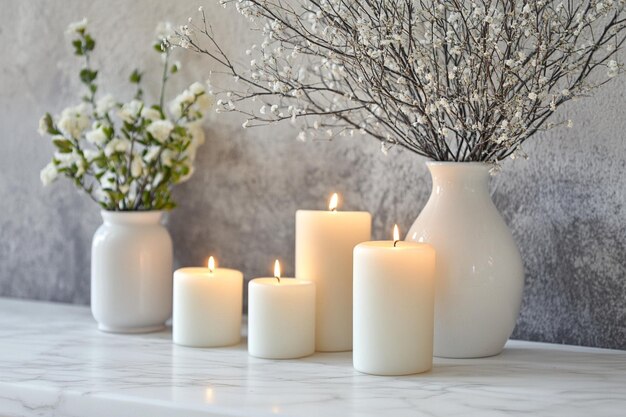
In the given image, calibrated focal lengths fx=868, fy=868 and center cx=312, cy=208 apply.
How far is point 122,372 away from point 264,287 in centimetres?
20

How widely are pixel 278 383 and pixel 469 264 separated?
A: 27 centimetres

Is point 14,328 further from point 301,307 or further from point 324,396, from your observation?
point 324,396

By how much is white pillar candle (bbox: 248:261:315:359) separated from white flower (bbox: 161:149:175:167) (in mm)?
291

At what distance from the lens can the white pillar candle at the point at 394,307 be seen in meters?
0.97

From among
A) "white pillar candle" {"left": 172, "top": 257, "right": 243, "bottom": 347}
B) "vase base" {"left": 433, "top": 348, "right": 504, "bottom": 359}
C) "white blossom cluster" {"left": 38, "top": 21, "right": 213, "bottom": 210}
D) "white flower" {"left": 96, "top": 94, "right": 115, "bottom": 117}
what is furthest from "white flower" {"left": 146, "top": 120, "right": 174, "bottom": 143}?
"vase base" {"left": 433, "top": 348, "right": 504, "bottom": 359}

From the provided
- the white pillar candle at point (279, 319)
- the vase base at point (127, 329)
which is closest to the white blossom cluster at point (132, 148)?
the vase base at point (127, 329)

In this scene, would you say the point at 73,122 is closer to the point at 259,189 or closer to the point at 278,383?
the point at 259,189

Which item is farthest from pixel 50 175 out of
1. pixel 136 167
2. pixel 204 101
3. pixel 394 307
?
pixel 394 307

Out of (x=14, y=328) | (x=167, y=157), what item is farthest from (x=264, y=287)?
(x=14, y=328)

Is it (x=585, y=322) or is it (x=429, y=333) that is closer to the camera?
(x=429, y=333)

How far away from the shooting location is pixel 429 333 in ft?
3.26

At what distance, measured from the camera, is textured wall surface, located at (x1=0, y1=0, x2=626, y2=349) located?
3.75 feet

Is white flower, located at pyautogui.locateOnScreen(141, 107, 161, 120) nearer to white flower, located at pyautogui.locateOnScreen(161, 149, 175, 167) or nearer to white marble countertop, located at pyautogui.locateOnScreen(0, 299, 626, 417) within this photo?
white flower, located at pyautogui.locateOnScreen(161, 149, 175, 167)

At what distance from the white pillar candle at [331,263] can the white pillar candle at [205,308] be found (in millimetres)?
106
